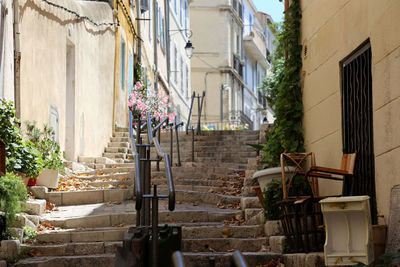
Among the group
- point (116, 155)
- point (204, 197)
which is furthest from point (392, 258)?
point (116, 155)

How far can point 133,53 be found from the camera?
2077cm

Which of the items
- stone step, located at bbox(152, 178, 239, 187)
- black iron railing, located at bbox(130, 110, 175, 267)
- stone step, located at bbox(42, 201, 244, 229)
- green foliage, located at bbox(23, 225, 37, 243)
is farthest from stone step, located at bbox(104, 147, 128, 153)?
black iron railing, located at bbox(130, 110, 175, 267)

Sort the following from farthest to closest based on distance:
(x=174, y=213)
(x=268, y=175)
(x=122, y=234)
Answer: (x=174, y=213) < (x=268, y=175) < (x=122, y=234)

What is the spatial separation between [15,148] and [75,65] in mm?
4601

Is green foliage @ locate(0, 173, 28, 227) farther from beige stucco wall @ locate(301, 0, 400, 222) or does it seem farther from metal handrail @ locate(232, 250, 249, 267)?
metal handrail @ locate(232, 250, 249, 267)

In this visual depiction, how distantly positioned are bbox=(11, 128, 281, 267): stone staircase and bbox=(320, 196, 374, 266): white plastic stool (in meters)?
1.34

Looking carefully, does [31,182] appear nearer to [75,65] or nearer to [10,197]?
[10,197]

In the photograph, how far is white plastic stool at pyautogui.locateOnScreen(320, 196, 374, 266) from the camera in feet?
19.8

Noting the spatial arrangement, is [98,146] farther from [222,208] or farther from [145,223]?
[145,223]

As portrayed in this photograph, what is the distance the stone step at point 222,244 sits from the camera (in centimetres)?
821

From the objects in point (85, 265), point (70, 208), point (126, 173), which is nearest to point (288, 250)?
point (85, 265)

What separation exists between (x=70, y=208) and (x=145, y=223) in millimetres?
3448

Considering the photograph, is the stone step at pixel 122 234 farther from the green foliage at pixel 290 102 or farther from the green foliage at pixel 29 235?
the green foliage at pixel 290 102

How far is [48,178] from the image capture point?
36.0 feet
